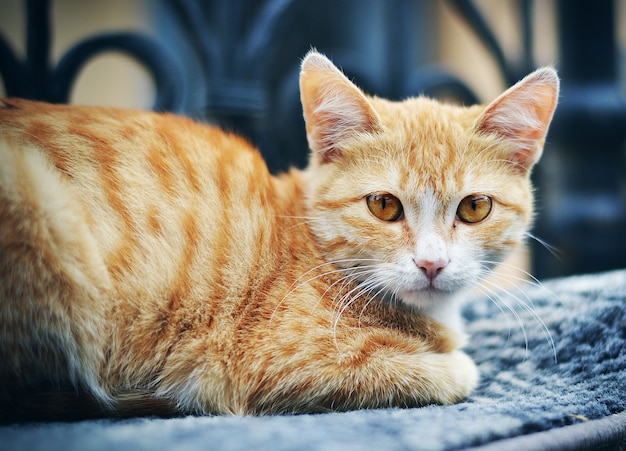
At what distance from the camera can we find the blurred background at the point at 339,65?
4.56 ft

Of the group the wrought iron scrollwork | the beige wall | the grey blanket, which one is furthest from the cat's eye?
the beige wall

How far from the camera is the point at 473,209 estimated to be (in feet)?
3.09

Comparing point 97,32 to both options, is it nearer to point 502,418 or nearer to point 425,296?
point 425,296

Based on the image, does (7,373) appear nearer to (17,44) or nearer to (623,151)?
(17,44)

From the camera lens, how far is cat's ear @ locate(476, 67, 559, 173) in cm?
95

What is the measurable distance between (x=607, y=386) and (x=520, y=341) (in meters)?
0.26

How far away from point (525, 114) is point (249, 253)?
560 mm

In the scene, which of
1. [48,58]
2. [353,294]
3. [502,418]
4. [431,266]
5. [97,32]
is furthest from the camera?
[97,32]

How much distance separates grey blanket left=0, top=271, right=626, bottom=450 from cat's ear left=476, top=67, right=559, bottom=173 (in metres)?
0.35

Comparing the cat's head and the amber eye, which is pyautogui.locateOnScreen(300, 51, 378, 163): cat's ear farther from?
the amber eye

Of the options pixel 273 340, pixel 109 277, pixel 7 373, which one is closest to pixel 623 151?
pixel 273 340

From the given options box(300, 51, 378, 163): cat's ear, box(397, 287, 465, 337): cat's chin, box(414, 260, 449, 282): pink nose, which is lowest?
box(397, 287, 465, 337): cat's chin

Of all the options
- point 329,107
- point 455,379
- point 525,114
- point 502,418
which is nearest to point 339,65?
point 329,107

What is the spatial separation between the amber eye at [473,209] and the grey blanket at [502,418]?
11.7 inches
